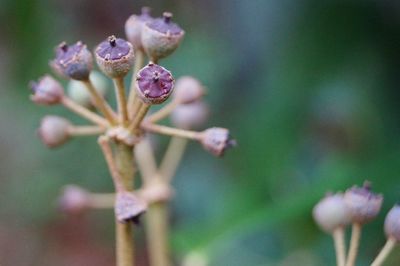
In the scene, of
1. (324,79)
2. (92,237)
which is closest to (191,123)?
(324,79)

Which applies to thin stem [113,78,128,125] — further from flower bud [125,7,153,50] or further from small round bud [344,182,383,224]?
small round bud [344,182,383,224]

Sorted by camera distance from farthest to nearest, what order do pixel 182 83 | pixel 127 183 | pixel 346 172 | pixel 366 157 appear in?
1. pixel 366 157
2. pixel 346 172
3. pixel 182 83
4. pixel 127 183

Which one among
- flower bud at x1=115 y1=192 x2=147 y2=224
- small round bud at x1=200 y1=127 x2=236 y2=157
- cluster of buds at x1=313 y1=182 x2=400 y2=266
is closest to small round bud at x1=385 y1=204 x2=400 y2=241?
cluster of buds at x1=313 y1=182 x2=400 y2=266

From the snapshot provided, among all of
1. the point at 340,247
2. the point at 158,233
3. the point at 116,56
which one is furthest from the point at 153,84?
the point at 158,233

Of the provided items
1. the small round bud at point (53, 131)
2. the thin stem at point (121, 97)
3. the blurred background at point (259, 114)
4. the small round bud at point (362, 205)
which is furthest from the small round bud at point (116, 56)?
the blurred background at point (259, 114)

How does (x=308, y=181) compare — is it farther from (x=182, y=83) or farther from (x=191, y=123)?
(x=182, y=83)

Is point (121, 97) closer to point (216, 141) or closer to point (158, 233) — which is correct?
point (216, 141)

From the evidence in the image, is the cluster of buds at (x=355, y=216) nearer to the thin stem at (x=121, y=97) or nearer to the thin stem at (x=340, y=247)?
the thin stem at (x=340, y=247)
